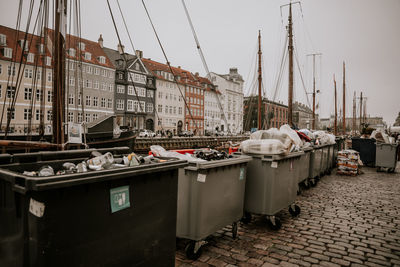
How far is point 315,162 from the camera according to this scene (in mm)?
8688

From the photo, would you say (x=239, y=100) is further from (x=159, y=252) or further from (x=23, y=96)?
(x=159, y=252)

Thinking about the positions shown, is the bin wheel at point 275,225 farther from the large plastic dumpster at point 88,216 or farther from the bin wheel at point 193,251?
the large plastic dumpster at point 88,216

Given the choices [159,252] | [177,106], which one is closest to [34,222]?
[159,252]

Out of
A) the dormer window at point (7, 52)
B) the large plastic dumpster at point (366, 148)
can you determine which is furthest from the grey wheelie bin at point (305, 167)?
the dormer window at point (7, 52)

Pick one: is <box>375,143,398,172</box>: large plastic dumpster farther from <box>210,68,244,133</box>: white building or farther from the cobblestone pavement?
<box>210,68,244,133</box>: white building

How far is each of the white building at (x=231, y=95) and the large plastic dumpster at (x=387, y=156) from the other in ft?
216

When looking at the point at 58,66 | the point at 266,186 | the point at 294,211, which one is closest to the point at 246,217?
the point at 266,186

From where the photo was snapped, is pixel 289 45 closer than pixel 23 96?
Yes

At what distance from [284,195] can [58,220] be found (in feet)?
13.5

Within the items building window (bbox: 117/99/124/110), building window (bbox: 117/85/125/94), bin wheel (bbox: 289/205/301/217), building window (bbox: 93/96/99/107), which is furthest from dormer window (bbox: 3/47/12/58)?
bin wheel (bbox: 289/205/301/217)

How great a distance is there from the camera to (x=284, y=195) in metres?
4.89

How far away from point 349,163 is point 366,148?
3.98 metres

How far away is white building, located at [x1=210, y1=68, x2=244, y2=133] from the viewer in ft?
263

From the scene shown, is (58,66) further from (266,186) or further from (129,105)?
(129,105)
